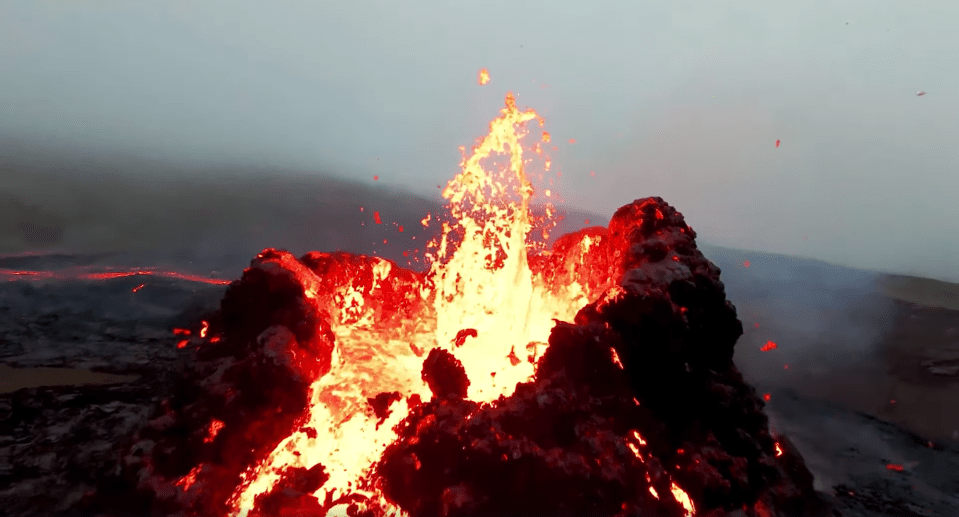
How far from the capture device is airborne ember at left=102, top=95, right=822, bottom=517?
6.18 meters

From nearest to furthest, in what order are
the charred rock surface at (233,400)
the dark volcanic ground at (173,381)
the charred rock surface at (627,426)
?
the charred rock surface at (627,426) → the charred rock surface at (233,400) → the dark volcanic ground at (173,381)

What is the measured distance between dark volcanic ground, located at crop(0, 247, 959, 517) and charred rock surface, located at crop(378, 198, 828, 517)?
3442 millimetres

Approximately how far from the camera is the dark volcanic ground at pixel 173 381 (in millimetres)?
7895

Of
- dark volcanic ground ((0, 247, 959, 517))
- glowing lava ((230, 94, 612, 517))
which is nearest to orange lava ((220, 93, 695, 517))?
glowing lava ((230, 94, 612, 517))

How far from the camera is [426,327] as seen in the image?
1004cm

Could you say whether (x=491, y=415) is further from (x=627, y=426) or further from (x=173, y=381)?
(x=173, y=381)

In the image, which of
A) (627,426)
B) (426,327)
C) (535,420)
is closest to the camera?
(535,420)

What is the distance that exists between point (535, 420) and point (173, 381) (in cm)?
881

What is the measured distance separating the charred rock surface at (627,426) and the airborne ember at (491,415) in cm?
2

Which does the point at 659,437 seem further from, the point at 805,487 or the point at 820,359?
the point at 820,359

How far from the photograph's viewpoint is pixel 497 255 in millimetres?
9438

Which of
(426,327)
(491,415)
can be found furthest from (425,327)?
(491,415)

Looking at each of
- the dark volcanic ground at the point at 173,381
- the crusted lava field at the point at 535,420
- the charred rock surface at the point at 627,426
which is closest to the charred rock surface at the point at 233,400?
the crusted lava field at the point at 535,420

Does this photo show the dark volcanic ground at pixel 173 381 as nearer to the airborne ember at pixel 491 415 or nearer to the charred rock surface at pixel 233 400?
the charred rock surface at pixel 233 400
